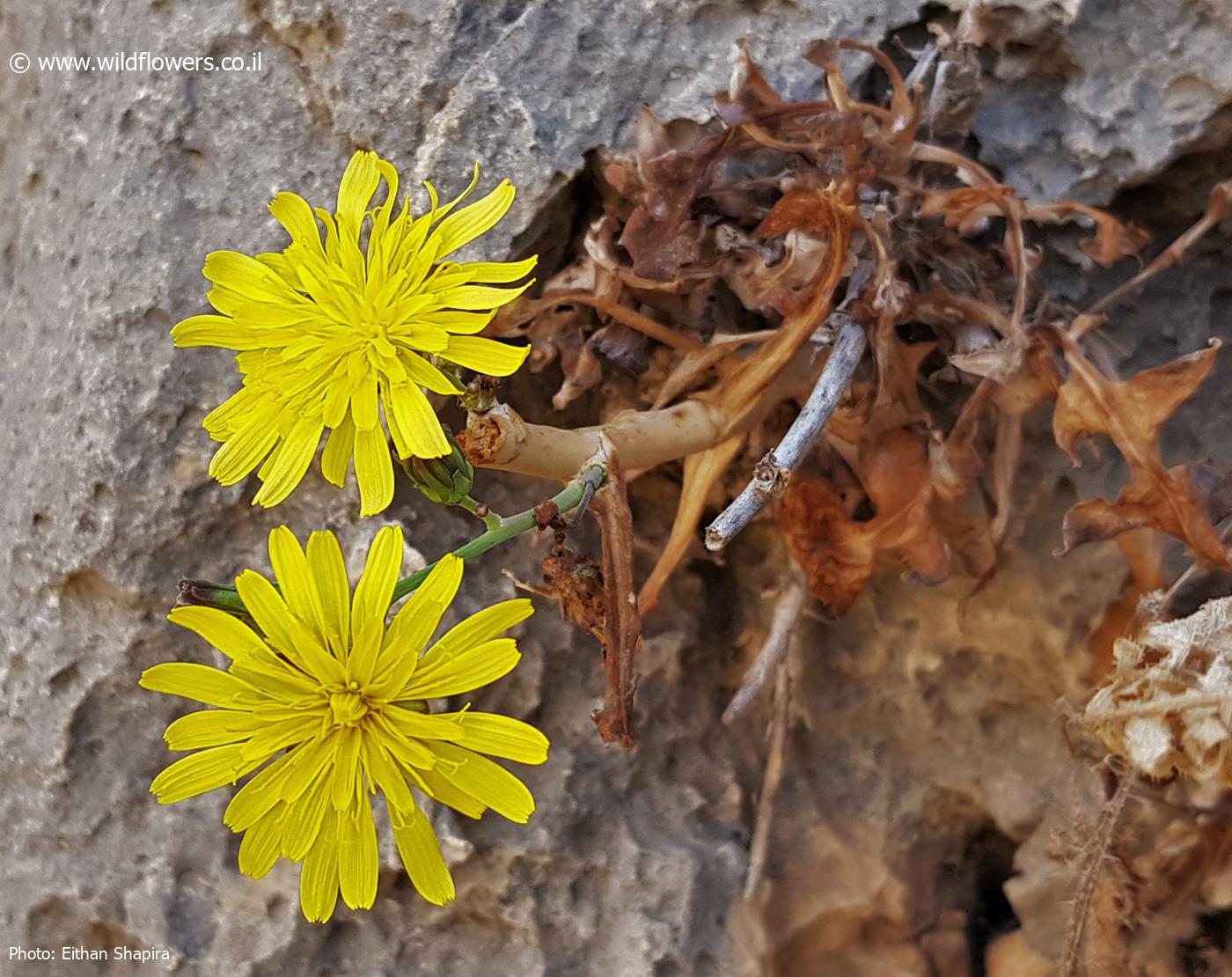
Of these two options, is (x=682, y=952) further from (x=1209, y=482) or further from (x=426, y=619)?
(x=1209, y=482)

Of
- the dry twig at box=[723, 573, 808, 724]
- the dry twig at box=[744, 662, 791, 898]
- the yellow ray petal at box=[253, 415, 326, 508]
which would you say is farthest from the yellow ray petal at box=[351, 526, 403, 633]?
the dry twig at box=[744, 662, 791, 898]

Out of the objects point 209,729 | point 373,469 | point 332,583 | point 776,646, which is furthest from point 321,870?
point 776,646

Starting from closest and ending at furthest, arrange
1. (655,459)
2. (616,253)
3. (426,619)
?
(426,619) < (655,459) < (616,253)

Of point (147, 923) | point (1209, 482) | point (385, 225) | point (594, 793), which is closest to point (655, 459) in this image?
point (385, 225)

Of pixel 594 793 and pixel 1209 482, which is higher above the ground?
pixel 1209 482

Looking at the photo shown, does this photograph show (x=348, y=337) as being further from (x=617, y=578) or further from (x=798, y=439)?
(x=798, y=439)

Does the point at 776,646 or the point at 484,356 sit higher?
the point at 484,356

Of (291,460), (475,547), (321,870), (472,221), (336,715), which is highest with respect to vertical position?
(472,221)

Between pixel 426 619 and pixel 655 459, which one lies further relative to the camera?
pixel 655 459
